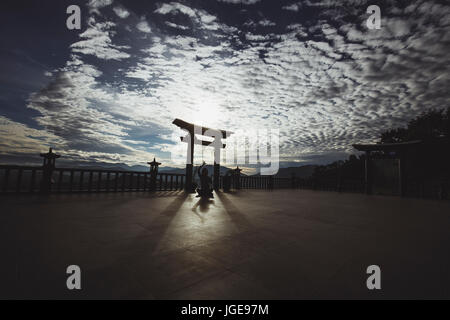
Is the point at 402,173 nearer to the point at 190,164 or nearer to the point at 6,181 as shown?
the point at 190,164

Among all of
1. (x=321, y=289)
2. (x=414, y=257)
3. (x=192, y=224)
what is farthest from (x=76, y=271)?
(x=414, y=257)

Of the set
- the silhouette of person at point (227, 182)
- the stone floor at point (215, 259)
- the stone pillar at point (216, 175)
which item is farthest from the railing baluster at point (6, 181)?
the silhouette of person at point (227, 182)

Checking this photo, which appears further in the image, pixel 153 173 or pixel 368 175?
pixel 368 175

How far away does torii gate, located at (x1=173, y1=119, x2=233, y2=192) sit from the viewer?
33.2ft

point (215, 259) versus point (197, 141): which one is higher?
point (197, 141)

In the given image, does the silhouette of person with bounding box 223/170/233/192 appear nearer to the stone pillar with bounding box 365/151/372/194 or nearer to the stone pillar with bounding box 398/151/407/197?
the stone pillar with bounding box 365/151/372/194

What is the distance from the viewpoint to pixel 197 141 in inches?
437

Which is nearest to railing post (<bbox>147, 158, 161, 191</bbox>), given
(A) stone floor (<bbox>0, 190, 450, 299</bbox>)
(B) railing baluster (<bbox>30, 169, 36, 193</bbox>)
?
(B) railing baluster (<bbox>30, 169, 36, 193</bbox>)

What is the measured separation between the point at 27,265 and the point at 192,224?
6.68ft

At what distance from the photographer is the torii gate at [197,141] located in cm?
1012

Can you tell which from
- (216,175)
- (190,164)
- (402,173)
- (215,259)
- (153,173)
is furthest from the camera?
(216,175)

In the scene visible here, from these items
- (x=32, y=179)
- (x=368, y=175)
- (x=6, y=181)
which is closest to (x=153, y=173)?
(x=32, y=179)

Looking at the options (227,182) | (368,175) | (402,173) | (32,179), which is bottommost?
(227,182)
